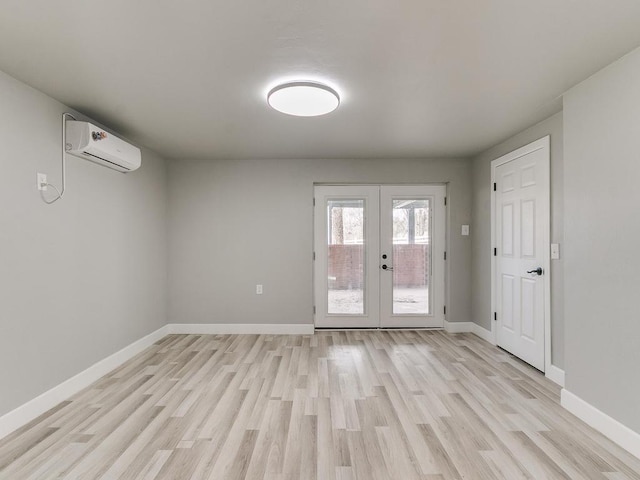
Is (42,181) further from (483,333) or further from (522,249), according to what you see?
(483,333)

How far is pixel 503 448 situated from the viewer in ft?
6.81

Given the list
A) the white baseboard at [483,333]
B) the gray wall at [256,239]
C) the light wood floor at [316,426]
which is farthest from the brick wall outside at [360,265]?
the light wood floor at [316,426]

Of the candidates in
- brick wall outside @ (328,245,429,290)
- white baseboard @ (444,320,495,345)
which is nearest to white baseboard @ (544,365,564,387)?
white baseboard @ (444,320,495,345)

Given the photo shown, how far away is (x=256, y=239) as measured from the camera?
15.4ft

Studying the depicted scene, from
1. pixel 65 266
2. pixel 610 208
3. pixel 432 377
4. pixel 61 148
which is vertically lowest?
pixel 432 377

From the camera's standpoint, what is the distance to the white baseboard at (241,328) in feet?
15.3

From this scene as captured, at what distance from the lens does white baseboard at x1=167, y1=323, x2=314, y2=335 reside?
4.65 meters

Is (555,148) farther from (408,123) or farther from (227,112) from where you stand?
(227,112)

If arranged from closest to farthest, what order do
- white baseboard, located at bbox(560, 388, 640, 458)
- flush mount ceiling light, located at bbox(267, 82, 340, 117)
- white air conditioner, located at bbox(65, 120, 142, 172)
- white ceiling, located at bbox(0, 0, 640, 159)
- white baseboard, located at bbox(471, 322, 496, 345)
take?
white ceiling, located at bbox(0, 0, 640, 159) → white baseboard, located at bbox(560, 388, 640, 458) → flush mount ceiling light, located at bbox(267, 82, 340, 117) → white air conditioner, located at bbox(65, 120, 142, 172) → white baseboard, located at bbox(471, 322, 496, 345)

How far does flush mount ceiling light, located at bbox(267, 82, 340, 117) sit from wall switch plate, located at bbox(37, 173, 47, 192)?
5.96 ft

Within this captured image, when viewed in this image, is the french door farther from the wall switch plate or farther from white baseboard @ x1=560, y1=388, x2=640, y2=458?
the wall switch plate

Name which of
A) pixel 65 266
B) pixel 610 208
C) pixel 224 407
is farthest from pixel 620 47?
pixel 65 266

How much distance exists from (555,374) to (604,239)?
1466 millimetres

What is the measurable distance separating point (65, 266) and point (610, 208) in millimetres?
4077
